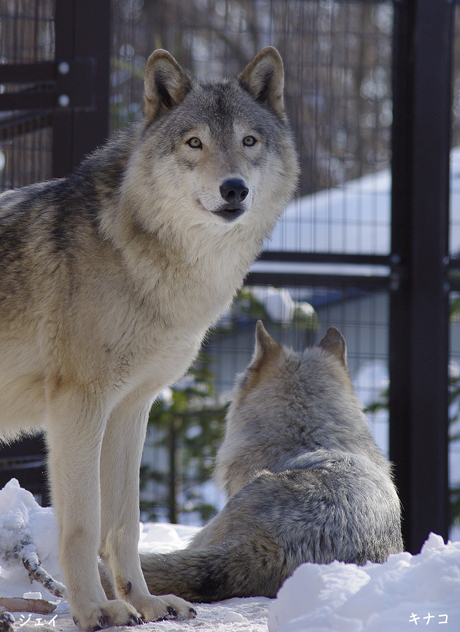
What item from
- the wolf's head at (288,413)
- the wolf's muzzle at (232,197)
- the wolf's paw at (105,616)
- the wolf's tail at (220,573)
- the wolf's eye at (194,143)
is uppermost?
the wolf's eye at (194,143)

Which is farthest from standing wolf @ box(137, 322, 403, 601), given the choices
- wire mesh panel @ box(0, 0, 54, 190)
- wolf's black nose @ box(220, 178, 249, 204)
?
wire mesh panel @ box(0, 0, 54, 190)

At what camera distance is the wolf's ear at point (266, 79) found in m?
Answer: 2.87

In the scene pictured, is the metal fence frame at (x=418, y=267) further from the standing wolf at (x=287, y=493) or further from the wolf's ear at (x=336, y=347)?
the standing wolf at (x=287, y=493)

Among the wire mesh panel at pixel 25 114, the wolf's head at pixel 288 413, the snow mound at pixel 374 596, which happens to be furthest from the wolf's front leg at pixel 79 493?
the wire mesh panel at pixel 25 114

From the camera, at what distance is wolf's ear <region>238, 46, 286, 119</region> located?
2.87 metres

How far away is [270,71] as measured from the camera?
294cm

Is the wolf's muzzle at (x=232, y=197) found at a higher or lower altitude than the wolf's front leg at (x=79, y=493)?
higher

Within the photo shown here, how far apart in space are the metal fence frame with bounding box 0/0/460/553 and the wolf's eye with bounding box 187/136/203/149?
2319 millimetres

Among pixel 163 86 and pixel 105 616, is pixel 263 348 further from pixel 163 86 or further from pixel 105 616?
pixel 105 616

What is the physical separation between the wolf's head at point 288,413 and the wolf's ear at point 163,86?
1518mm

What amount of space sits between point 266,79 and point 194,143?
1.97ft

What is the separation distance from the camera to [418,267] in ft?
15.7

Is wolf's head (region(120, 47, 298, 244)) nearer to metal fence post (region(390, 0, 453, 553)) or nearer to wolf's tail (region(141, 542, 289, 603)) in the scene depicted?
wolf's tail (region(141, 542, 289, 603))

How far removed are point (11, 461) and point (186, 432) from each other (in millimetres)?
2072
